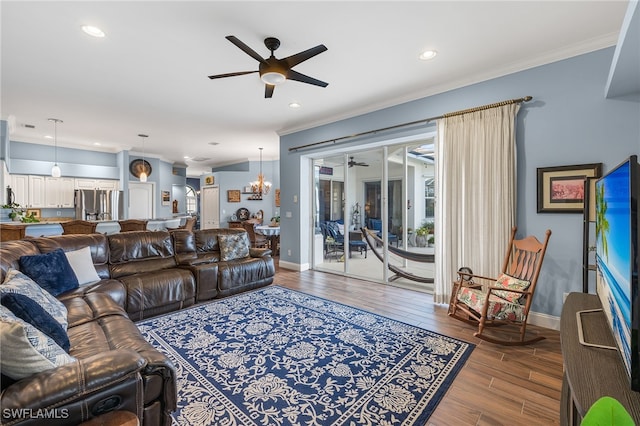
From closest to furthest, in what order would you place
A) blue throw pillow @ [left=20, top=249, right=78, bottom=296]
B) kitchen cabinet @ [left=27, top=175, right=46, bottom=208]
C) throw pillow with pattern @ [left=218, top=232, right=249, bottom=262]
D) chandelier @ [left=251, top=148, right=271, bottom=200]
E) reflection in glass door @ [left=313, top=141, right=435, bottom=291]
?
blue throw pillow @ [left=20, top=249, right=78, bottom=296] < throw pillow with pattern @ [left=218, top=232, right=249, bottom=262] < reflection in glass door @ [left=313, top=141, right=435, bottom=291] < kitchen cabinet @ [left=27, top=175, right=46, bottom=208] < chandelier @ [left=251, top=148, right=271, bottom=200]

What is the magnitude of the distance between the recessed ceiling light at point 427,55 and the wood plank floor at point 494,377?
2.83 metres

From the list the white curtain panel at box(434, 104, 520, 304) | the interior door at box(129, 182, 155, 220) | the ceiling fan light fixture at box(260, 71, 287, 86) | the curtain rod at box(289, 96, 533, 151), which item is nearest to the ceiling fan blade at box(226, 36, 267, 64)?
the ceiling fan light fixture at box(260, 71, 287, 86)

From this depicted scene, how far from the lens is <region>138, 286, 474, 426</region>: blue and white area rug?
71.0 inches

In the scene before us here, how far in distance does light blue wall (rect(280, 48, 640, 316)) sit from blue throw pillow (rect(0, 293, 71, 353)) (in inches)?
157

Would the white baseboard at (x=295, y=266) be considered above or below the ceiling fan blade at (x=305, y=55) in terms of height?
below

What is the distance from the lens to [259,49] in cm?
293

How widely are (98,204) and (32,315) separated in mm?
7161

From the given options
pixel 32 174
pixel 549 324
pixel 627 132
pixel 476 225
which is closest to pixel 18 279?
pixel 476 225

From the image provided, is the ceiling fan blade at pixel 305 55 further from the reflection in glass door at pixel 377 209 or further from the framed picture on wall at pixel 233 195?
the framed picture on wall at pixel 233 195

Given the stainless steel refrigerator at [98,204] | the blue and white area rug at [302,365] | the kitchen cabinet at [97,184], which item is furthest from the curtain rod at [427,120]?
the kitchen cabinet at [97,184]

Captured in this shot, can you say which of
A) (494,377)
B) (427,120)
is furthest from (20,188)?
(494,377)

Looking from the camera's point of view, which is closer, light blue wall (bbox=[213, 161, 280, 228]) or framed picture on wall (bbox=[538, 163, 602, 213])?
framed picture on wall (bbox=[538, 163, 602, 213])

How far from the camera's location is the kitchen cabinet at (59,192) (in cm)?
688

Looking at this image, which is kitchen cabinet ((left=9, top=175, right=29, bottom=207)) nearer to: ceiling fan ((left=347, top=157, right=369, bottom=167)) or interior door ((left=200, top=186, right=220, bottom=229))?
interior door ((left=200, top=186, right=220, bottom=229))
